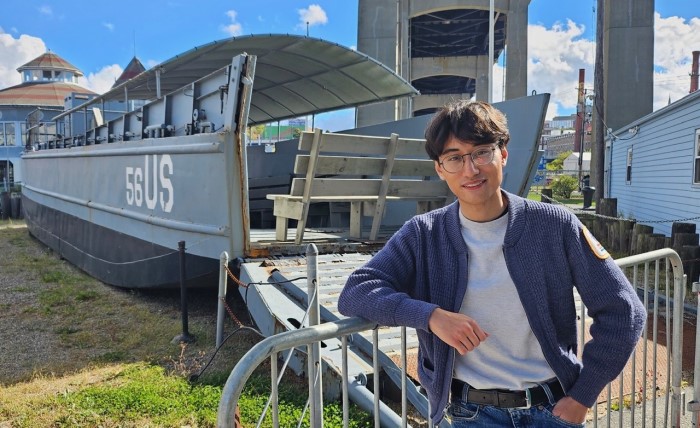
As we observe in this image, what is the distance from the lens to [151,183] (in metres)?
6.63

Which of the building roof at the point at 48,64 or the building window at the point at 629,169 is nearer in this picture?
the building window at the point at 629,169

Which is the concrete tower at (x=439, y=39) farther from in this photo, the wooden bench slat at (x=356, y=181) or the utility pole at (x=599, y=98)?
the wooden bench slat at (x=356, y=181)

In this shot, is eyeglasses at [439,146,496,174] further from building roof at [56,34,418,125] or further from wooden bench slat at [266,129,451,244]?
building roof at [56,34,418,125]

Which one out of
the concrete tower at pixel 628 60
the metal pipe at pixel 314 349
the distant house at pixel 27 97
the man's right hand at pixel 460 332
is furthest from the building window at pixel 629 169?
the distant house at pixel 27 97

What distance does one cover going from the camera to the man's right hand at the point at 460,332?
4.92 ft

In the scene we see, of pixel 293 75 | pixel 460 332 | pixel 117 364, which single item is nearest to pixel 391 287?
pixel 460 332

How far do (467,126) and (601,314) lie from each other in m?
0.67

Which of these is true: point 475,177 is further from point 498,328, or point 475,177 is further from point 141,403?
point 141,403

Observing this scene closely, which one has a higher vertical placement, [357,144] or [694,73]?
[694,73]

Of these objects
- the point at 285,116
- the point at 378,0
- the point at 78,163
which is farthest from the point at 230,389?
the point at 378,0

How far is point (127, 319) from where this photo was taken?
630cm

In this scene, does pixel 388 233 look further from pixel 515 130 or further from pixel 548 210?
A: pixel 548 210

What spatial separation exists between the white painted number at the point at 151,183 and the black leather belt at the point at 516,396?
517cm

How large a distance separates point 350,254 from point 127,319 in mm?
2740
